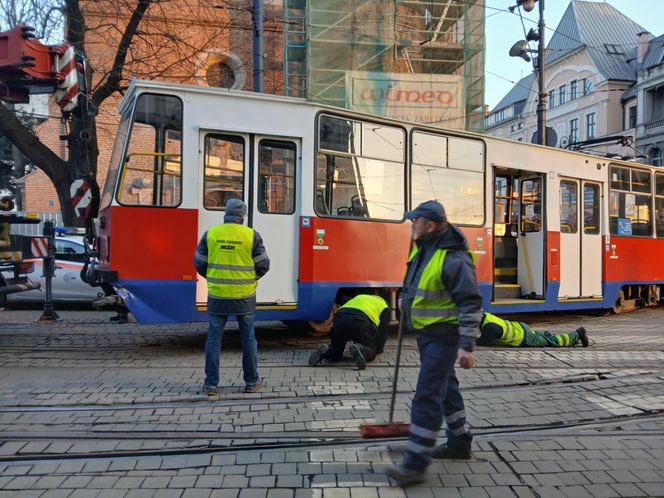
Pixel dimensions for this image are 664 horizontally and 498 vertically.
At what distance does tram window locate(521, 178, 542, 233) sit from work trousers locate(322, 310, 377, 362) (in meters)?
5.04

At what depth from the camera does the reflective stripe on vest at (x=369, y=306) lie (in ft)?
22.3

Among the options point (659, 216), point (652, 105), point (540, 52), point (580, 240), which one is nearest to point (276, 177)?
point (580, 240)

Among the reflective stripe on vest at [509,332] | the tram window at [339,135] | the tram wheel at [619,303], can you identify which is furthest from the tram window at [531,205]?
the tram window at [339,135]

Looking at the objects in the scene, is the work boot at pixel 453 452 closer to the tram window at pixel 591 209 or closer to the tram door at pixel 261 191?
the tram door at pixel 261 191

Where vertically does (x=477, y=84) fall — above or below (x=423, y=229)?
above

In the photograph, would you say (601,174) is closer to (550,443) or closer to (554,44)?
(550,443)

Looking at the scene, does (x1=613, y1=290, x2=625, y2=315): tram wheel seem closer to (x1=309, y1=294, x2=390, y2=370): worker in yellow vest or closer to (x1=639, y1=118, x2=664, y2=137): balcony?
(x1=309, y1=294, x2=390, y2=370): worker in yellow vest

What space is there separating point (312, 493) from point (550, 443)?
1982mm

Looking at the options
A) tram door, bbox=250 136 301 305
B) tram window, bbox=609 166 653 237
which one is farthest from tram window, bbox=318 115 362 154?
tram window, bbox=609 166 653 237

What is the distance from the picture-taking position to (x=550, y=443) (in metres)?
4.42

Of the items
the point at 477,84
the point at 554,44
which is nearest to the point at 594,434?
the point at 477,84

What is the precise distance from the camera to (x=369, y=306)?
6938mm

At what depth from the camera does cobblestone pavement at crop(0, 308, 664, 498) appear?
3.70 meters

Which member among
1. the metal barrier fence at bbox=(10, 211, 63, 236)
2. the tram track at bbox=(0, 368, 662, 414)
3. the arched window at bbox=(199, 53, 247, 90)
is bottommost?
the tram track at bbox=(0, 368, 662, 414)
